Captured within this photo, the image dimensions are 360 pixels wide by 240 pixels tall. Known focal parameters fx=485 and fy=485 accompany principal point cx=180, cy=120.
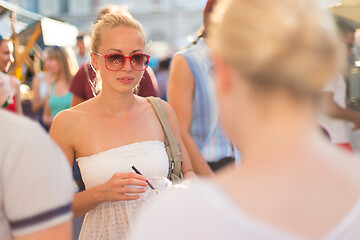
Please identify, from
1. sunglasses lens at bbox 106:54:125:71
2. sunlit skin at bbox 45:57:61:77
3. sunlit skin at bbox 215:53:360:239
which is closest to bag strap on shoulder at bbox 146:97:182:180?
sunglasses lens at bbox 106:54:125:71

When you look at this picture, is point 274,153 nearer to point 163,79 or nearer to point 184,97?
point 184,97

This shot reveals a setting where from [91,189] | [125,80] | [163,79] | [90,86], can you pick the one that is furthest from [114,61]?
[163,79]

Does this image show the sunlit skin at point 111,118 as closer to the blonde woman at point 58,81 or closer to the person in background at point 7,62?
the person in background at point 7,62

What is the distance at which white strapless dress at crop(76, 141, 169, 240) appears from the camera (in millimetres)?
2182

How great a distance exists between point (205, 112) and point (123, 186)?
94 cm

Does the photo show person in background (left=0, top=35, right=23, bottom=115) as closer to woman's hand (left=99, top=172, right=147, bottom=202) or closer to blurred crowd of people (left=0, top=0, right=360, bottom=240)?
woman's hand (left=99, top=172, right=147, bottom=202)

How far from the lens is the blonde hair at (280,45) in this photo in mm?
908

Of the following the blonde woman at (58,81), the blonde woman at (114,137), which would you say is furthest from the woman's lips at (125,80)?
the blonde woman at (58,81)

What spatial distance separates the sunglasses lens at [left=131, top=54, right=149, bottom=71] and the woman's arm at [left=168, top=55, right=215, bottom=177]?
414mm

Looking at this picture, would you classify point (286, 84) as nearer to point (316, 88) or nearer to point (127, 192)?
point (316, 88)

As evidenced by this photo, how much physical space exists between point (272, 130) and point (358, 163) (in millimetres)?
212

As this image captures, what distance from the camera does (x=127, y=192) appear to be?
6.72ft

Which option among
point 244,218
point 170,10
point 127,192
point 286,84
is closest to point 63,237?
point 244,218

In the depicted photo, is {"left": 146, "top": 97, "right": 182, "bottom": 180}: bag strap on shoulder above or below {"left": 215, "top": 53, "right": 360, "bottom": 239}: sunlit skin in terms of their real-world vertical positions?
below
